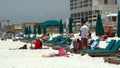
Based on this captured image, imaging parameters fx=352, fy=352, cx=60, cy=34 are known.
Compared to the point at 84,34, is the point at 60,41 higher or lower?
lower

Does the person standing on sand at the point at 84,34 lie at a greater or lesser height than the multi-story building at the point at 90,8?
lesser

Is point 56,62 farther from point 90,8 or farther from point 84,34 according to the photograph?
point 90,8

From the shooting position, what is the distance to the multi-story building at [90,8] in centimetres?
9206

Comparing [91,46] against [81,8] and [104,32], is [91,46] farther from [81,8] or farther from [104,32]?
[81,8]

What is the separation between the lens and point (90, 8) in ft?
344

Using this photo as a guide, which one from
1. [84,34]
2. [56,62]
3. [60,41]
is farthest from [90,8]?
[56,62]

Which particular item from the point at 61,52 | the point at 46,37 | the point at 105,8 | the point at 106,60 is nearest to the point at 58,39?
the point at 46,37

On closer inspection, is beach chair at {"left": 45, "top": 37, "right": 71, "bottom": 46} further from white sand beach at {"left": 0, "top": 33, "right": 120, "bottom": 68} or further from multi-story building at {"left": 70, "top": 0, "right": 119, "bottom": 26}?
multi-story building at {"left": 70, "top": 0, "right": 119, "bottom": 26}

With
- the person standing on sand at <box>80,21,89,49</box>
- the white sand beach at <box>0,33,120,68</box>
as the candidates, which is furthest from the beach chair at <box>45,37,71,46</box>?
the white sand beach at <box>0,33,120,68</box>

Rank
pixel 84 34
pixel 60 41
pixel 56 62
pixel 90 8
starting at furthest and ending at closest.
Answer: pixel 90 8
pixel 60 41
pixel 84 34
pixel 56 62

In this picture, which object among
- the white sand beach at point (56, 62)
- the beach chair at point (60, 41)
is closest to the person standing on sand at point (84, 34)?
the white sand beach at point (56, 62)

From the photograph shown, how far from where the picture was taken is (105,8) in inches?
3610

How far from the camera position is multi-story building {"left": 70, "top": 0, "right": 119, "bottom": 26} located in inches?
3625

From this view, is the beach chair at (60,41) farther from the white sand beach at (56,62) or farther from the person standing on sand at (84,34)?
the white sand beach at (56,62)
